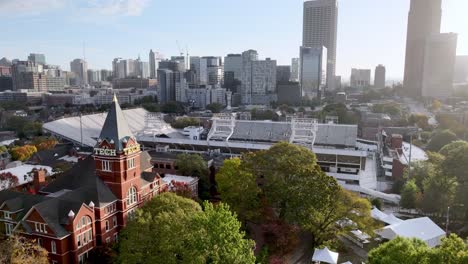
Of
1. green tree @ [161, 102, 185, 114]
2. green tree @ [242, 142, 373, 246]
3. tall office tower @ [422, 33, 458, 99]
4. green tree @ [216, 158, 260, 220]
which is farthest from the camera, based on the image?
tall office tower @ [422, 33, 458, 99]

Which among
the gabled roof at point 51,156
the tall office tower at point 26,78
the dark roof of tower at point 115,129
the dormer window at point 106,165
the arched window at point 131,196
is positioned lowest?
the gabled roof at point 51,156

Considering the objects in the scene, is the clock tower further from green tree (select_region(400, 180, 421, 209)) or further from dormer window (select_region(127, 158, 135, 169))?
green tree (select_region(400, 180, 421, 209))

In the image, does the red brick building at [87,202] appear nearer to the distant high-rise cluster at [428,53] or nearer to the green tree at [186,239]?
the green tree at [186,239]

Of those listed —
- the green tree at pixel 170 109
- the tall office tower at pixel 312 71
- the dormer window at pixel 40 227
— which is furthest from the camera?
the tall office tower at pixel 312 71

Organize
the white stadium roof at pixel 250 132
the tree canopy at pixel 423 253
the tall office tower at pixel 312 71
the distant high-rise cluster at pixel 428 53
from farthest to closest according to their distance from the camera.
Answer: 1. the tall office tower at pixel 312 71
2. the distant high-rise cluster at pixel 428 53
3. the white stadium roof at pixel 250 132
4. the tree canopy at pixel 423 253

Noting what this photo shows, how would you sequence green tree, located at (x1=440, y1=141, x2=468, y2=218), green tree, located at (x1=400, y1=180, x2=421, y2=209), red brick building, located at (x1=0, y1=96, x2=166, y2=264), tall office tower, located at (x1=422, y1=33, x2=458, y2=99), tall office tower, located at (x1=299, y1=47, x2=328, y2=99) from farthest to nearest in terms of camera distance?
tall office tower, located at (x1=299, y1=47, x2=328, y2=99) < tall office tower, located at (x1=422, y1=33, x2=458, y2=99) < green tree, located at (x1=400, y1=180, x2=421, y2=209) < green tree, located at (x1=440, y1=141, x2=468, y2=218) < red brick building, located at (x1=0, y1=96, x2=166, y2=264)

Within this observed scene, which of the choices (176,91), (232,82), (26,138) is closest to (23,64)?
(176,91)

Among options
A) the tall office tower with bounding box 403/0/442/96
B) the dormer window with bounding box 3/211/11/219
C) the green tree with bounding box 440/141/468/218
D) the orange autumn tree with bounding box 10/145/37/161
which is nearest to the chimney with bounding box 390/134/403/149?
the green tree with bounding box 440/141/468/218

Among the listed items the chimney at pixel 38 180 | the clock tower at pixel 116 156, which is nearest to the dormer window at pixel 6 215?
the chimney at pixel 38 180
